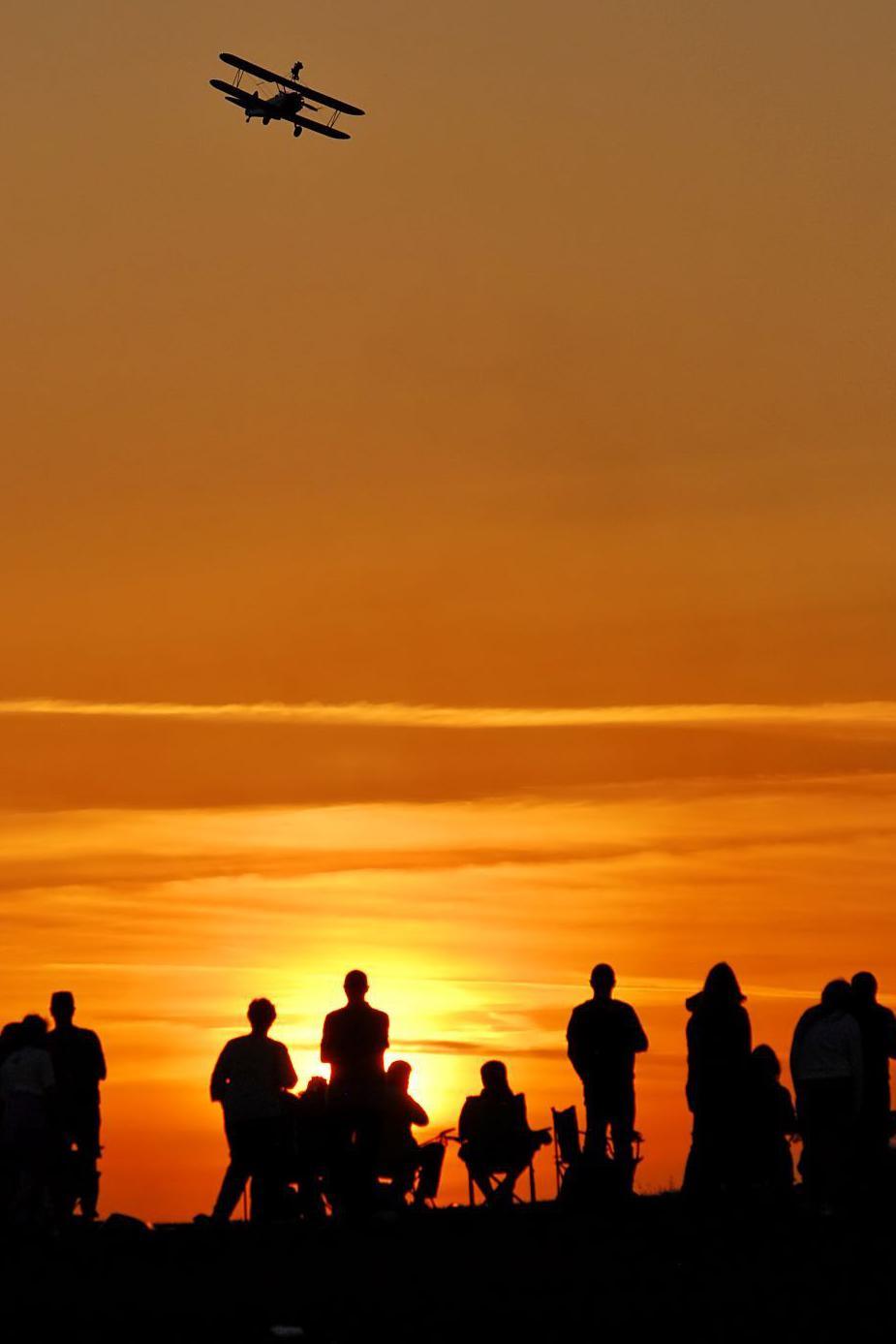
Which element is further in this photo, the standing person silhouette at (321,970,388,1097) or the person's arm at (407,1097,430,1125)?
the person's arm at (407,1097,430,1125)

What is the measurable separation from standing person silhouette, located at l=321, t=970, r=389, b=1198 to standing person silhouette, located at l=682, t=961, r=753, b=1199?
2739 millimetres

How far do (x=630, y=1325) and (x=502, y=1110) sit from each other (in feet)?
35.2

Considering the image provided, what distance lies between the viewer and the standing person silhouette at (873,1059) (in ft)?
67.5

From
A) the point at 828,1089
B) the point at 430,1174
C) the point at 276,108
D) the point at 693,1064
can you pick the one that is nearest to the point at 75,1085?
the point at 430,1174

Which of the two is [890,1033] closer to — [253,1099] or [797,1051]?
[797,1051]

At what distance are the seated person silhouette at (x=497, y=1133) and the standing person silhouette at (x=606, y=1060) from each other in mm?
1917

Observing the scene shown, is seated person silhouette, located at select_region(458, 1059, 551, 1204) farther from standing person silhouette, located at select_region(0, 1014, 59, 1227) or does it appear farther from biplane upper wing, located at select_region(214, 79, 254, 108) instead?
biplane upper wing, located at select_region(214, 79, 254, 108)

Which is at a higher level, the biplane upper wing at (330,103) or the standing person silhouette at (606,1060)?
the biplane upper wing at (330,103)

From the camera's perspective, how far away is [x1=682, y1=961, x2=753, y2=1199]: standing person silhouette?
69.9 feet

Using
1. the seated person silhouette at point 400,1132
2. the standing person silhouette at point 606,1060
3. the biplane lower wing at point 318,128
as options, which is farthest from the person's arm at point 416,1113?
the biplane lower wing at point 318,128

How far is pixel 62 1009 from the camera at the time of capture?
2250 cm

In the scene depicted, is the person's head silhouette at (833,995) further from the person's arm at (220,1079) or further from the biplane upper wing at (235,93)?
the biplane upper wing at (235,93)

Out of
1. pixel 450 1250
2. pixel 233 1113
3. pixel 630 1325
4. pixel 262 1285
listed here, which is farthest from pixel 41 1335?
pixel 233 1113

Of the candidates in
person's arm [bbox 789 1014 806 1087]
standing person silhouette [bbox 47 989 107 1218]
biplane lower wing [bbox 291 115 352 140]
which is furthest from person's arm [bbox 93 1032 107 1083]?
biplane lower wing [bbox 291 115 352 140]
